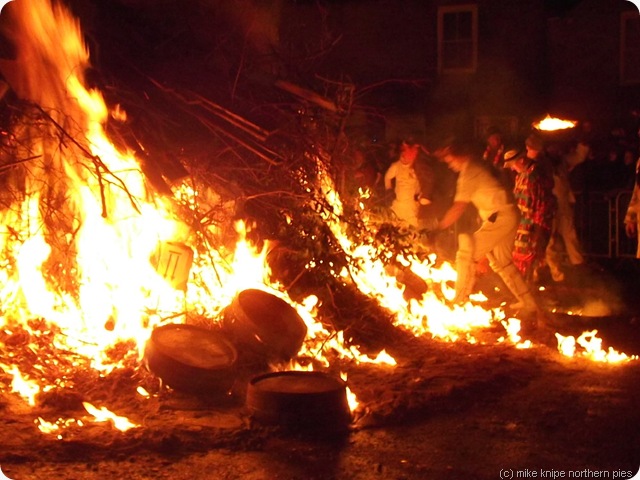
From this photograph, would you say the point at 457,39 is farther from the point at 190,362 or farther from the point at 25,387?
the point at 25,387

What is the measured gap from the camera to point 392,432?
5.38 m

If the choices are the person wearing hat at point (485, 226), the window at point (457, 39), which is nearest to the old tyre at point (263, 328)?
the person wearing hat at point (485, 226)

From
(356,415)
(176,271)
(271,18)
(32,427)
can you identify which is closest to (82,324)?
(176,271)

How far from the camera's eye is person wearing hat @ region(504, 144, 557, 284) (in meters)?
9.11

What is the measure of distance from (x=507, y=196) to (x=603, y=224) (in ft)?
19.8

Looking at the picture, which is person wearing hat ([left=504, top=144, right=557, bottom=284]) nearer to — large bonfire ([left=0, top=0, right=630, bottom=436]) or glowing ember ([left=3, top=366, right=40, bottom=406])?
large bonfire ([left=0, top=0, right=630, bottom=436])

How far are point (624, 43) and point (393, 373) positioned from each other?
53.6 feet

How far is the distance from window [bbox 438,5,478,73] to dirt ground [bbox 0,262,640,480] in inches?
601

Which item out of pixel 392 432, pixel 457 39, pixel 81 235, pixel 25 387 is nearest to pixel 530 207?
pixel 392 432

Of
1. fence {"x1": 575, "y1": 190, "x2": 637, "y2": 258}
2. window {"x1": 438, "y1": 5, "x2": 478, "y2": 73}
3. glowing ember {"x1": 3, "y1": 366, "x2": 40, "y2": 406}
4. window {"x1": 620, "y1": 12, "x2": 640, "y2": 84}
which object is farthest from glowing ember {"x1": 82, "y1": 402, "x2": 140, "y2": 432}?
window {"x1": 620, "y1": 12, "x2": 640, "y2": 84}

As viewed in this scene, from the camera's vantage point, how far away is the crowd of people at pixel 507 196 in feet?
28.3

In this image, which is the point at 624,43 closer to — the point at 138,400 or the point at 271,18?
the point at 271,18

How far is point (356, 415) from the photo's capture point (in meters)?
5.63

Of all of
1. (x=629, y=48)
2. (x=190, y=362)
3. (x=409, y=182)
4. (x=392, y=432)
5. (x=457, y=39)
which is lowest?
(x=392, y=432)
